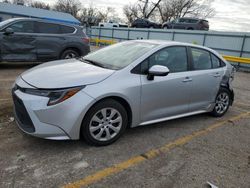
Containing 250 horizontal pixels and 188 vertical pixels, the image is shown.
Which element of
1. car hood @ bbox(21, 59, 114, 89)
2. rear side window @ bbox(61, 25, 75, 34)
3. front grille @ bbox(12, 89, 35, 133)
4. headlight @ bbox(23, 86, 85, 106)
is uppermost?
rear side window @ bbox(61, 25, 75, 34)

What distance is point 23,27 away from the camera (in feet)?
28.2

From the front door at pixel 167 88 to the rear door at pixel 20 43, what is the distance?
5971mm

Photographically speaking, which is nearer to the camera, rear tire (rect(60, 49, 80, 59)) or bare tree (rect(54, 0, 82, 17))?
rear tire (rect(60, 49, 80, 59))

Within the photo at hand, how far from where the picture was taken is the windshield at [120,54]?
3900 mm

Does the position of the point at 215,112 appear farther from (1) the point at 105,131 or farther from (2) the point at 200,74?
(1) the point at 105,131

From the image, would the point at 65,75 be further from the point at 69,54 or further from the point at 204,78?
the point at 69,54

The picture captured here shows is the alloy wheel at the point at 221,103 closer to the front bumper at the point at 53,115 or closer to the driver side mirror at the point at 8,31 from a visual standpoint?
the front bumper at the point at 53,115

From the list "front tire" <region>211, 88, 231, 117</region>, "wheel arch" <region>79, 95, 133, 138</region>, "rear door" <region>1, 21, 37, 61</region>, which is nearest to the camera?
"wheel arch" <region>79, 95, 133, 138</region>

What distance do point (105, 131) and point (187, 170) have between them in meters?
1.20

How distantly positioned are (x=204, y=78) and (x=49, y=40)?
20.3ft

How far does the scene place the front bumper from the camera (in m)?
3.11

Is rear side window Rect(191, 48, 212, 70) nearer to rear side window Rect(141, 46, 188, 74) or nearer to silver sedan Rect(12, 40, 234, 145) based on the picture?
silver sedan Rect(12, 40, 234, 145)

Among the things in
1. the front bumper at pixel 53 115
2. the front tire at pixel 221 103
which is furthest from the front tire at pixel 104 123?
the front tire at pixel 221 103

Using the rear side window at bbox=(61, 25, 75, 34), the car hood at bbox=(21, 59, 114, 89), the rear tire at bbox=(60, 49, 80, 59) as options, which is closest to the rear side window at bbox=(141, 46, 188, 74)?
the car hood at bbox=(21, 59, 114, 89)
